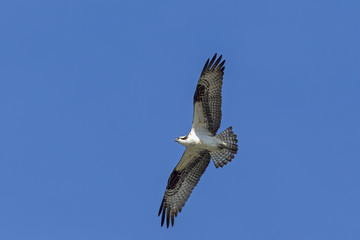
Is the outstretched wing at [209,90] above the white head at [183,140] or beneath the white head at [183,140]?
above

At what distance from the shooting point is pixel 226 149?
54.8 ft

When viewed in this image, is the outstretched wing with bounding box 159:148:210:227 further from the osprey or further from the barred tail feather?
the barred tail feather

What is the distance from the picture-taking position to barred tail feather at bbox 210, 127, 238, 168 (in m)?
16.6

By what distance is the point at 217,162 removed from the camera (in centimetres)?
1689

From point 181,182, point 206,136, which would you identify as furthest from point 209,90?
point 181,182

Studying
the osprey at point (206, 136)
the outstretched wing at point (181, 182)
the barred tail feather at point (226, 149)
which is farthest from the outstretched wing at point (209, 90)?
the outstretched wing at point (181, 182)

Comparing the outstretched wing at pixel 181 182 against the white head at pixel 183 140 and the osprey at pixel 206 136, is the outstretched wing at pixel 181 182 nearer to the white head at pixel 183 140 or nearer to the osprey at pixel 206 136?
the osprey at pixel 206 136

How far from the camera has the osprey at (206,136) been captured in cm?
1631

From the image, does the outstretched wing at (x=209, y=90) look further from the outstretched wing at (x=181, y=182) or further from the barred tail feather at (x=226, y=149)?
the outstretched wing at (x=181, y=182)

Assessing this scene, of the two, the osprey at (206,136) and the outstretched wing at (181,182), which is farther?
the outstretched wing at (181,182)

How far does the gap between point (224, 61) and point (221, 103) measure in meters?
1.05

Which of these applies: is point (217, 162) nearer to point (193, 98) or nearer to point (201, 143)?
point (201, 143)

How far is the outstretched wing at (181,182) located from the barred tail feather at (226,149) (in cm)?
44

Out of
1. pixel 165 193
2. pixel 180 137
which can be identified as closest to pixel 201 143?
pixel 180 137
